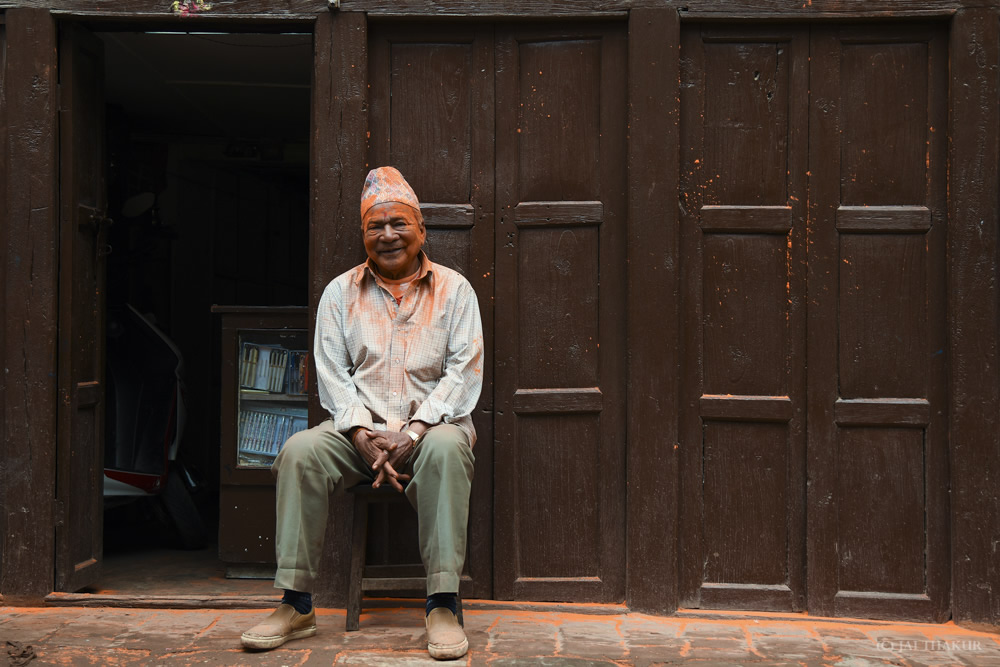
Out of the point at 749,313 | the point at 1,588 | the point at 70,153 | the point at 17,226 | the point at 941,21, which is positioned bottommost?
the point at 1,588

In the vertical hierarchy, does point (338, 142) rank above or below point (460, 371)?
above

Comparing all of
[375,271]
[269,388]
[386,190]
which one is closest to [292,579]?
[375,271]

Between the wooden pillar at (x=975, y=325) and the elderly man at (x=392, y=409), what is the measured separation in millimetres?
2040

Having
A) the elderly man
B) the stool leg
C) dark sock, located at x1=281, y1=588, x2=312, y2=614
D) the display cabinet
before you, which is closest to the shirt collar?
the elderly man

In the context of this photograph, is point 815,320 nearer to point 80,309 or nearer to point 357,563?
point 357,563

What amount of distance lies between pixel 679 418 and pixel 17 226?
300 cm

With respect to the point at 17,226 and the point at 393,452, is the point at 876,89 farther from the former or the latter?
the point at 17,226

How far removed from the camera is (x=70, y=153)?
4.02 m

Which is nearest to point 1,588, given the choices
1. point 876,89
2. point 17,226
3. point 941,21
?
point 17,226

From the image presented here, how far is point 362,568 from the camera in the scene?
3.58 metres

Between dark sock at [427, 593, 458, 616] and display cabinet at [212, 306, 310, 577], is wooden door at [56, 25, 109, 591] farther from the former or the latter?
dark sock at [427, 593, 458, 616]

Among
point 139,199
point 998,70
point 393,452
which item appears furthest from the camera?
point 139,199

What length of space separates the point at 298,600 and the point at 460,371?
106 cm

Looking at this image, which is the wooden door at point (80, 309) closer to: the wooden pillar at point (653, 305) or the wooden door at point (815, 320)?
the wooden pillar at point (653, 305)
